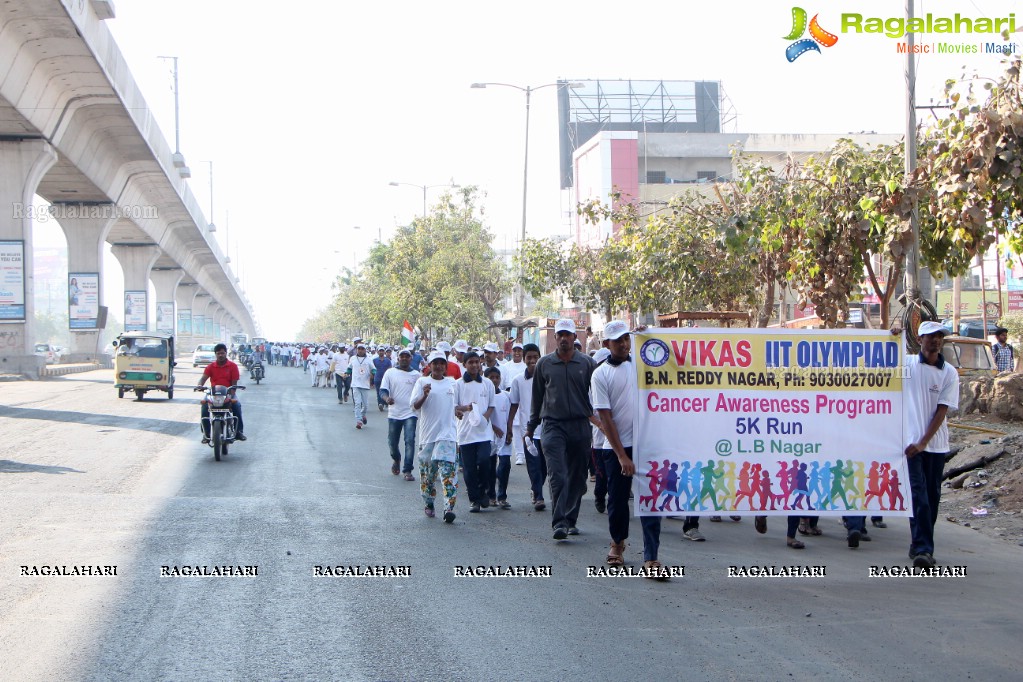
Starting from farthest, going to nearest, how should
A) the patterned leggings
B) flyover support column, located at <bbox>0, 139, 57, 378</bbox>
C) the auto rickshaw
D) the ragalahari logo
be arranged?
1. flyover support column, located at <bbox>0, 139, 57, 378</bbox>
2. the auto rickshaw
3. the ragalahari logo
4. the patterned leggings

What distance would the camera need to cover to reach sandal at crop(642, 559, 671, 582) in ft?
25.2

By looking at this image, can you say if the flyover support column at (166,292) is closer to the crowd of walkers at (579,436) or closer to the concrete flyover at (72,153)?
the concrete flyover at (72,153)

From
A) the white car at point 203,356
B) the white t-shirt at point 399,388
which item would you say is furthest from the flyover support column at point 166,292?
the white t-shirt at point 399,388

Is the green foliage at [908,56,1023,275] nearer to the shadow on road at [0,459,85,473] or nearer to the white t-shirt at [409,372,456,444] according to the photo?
the white t-shirt at [409,372,456,444]

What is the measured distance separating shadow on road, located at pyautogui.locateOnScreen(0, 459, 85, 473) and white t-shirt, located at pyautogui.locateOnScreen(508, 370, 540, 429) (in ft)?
19.9

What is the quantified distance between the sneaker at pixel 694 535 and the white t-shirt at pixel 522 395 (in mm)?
2387

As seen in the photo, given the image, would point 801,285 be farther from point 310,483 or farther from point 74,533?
point 74,533

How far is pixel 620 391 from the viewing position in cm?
812

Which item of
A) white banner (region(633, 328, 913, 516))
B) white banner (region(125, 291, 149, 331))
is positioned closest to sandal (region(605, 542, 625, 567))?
white banner (region(633, 328, 913, 516))

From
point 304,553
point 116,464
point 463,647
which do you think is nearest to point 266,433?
point 116,464

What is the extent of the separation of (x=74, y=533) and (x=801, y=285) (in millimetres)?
12062

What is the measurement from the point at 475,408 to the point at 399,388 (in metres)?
2.82

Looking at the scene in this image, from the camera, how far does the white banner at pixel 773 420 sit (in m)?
8.12

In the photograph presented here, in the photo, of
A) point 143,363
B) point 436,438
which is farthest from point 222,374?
point 143,363
